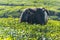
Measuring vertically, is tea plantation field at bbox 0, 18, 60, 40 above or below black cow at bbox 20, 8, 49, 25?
above

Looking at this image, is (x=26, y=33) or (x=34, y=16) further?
(x=34, y=16)

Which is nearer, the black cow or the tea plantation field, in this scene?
the tea plantation field

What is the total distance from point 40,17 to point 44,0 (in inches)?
3071

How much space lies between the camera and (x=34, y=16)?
33562mm

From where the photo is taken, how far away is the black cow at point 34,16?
32.6m

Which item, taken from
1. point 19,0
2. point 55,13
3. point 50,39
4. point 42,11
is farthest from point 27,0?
point 50,39

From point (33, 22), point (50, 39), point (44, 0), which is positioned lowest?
point (44, 0)

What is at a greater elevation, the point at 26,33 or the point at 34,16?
the point at 26,33

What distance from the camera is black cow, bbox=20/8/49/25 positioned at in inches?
1283

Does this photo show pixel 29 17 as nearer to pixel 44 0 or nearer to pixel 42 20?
pixel 42 20

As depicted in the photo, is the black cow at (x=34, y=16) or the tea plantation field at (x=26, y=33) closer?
the tea plantation field at (x=26, y=33)

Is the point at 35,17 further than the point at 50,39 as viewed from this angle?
Yes

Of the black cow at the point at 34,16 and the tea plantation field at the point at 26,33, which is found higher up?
the tea plantation field at the point at 26,33

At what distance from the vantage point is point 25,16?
33.1 meters
